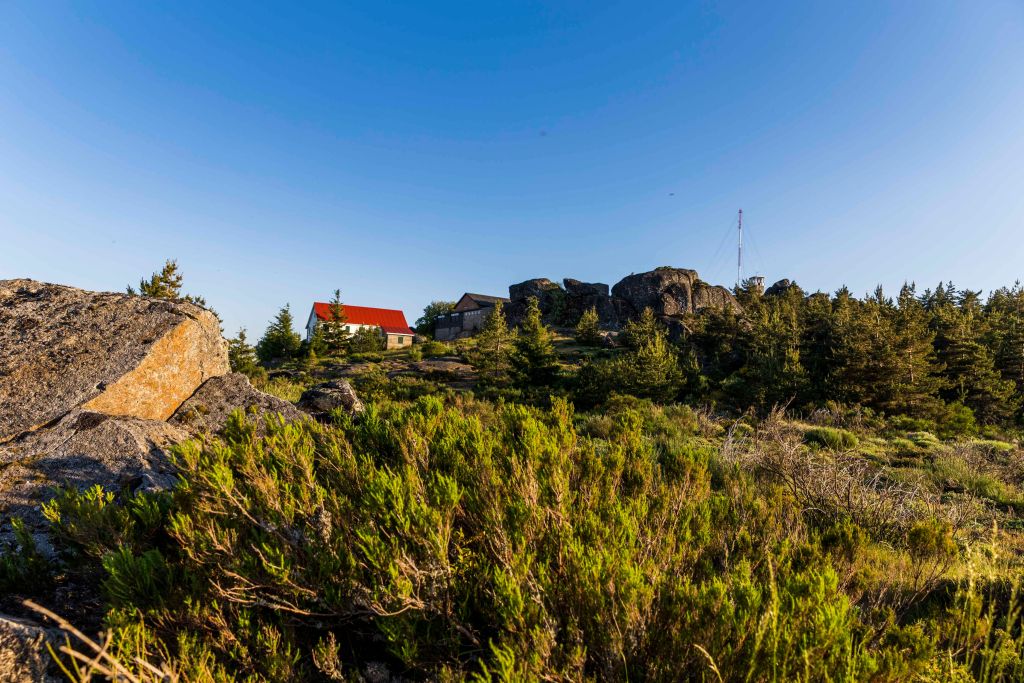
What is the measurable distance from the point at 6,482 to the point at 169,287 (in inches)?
996

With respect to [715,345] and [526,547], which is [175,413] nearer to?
[526,547]

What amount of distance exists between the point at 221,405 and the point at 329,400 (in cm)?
132

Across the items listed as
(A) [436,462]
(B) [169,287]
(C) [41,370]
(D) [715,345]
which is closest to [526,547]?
(A) [436,462]

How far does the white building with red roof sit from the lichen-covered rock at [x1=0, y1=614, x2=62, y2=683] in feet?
181

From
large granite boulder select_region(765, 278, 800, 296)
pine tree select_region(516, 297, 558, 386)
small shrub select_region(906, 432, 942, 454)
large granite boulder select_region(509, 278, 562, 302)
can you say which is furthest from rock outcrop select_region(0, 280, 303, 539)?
large granite boulder select_region(765, 278, 800, 296)

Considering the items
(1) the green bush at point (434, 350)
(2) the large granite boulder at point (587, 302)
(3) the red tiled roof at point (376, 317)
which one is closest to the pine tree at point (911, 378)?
(2) the large granite boulder at point (587, 302)

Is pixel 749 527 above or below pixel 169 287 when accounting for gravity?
below

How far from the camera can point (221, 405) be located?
5.01m

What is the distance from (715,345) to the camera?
3791 centimetres

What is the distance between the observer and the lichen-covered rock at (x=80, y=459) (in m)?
2.83

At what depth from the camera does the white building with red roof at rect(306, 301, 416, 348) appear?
57375 millimetres

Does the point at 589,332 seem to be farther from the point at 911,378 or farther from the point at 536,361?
the point at 911,378

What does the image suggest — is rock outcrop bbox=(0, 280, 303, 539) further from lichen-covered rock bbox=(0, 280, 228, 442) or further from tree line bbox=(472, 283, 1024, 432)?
tree line bbox=(472, 283, 1024, 432)

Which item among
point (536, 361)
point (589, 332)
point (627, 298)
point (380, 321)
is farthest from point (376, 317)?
point (536, 361)
